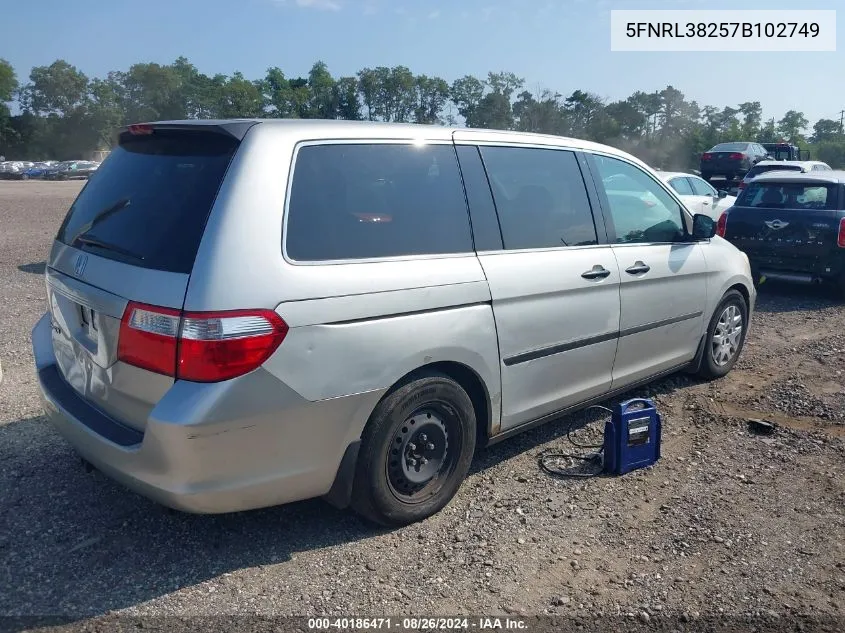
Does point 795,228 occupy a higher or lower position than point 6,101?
lower

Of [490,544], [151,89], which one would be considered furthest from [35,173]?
[490,544]

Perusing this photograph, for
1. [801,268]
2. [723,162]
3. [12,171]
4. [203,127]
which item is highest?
[203,127]

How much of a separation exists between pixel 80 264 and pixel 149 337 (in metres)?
0.76

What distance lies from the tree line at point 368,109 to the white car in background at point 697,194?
2.47m

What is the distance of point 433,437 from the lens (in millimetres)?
3682

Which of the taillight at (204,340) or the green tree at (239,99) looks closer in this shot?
the taillight at (204,340)

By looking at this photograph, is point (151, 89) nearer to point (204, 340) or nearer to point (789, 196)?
point (789, 196)

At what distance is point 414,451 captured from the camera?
11.9 feet

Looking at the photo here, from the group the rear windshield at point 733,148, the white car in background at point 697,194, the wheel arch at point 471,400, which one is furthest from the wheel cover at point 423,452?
the rear windshield at point 733,148

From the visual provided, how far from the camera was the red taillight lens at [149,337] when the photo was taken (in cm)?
289

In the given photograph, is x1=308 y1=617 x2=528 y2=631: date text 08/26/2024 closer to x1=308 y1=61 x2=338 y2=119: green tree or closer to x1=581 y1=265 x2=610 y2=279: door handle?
x1=581 y1=265 x2=610 y2=279: door handle

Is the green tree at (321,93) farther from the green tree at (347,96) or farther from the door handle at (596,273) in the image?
the door handle at (596,273)

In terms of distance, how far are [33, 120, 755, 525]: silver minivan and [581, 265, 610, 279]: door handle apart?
0.5 inches

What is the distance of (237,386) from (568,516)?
73.5 inches
